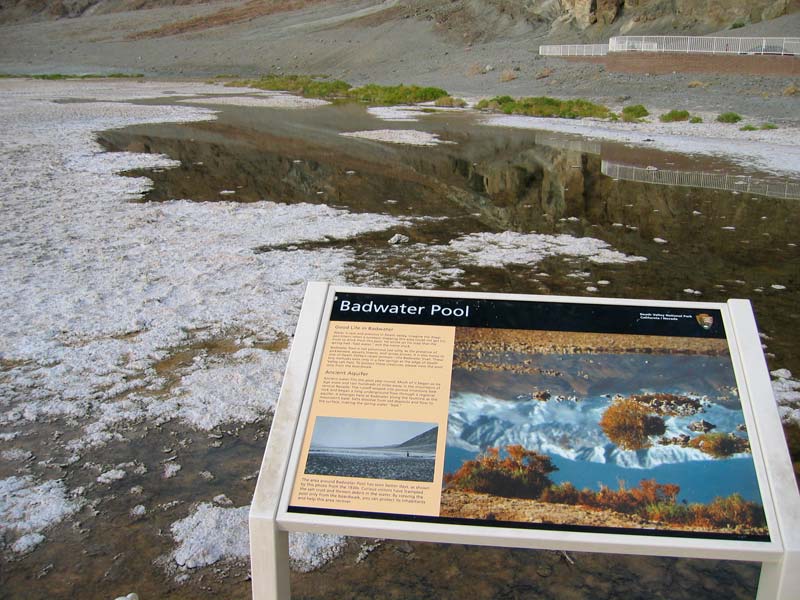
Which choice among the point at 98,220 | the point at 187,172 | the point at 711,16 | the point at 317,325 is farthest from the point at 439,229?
the point at 711,16

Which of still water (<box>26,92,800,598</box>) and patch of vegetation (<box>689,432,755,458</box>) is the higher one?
patch of vegetation (<box>689,432,755,458</box>)

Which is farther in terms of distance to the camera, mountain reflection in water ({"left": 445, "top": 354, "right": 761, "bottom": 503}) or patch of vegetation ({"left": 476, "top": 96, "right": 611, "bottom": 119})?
patch of vegetation ({"left": 476, "top": 96, "right": 611, "bottom": 119})

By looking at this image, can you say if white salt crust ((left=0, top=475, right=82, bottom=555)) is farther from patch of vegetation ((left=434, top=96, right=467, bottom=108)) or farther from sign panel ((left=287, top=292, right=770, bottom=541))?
patch of vegetation ((left=434, top=96, right=467, bottom=108))

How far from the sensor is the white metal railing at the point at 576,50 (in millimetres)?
36528

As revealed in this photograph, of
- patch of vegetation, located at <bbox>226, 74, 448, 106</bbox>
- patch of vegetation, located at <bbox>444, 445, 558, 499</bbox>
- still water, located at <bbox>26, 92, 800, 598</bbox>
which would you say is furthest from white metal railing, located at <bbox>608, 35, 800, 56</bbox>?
patch of vegetation, located at <bbox>444, 445, 558, 499</bbox>

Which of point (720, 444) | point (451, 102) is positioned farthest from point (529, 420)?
point (451, 102)

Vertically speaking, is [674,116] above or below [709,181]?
below

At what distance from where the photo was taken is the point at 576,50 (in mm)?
37969

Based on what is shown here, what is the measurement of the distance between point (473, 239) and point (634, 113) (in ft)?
54.0

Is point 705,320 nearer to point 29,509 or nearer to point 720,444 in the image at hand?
point 720,444

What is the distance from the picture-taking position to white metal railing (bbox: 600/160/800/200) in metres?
11.5

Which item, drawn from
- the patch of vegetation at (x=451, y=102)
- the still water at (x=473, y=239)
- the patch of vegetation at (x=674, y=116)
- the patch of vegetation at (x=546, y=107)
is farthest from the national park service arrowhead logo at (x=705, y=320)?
the patch of vegetation at (x=451, y=102)

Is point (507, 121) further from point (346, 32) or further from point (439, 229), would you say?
point (346, 32)

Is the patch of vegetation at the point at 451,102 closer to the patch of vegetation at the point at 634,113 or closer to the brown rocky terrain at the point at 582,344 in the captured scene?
the patch of vegetation at the point at 634,113
